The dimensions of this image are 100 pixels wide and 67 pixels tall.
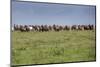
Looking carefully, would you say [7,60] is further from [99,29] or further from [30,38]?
[99,29]

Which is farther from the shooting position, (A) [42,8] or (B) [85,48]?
(B) [85,48]

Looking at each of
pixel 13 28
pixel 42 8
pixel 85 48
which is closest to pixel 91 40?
pixel 85 48

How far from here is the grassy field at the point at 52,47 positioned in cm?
242

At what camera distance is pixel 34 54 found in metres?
2.48

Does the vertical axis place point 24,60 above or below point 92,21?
below

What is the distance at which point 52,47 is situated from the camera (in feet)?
8.38

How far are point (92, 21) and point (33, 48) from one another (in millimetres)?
881

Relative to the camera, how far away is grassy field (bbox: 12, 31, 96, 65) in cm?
242

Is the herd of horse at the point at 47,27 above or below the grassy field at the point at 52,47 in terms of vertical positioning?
above

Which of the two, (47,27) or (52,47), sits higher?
(47,27)

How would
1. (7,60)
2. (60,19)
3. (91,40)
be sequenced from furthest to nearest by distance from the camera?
(91,40)
(60,19)
(7,60)

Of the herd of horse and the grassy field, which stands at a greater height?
the herd of horse

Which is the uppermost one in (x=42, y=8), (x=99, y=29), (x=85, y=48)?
(x=42, y=8)

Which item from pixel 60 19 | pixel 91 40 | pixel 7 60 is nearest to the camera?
pixel 7 60
